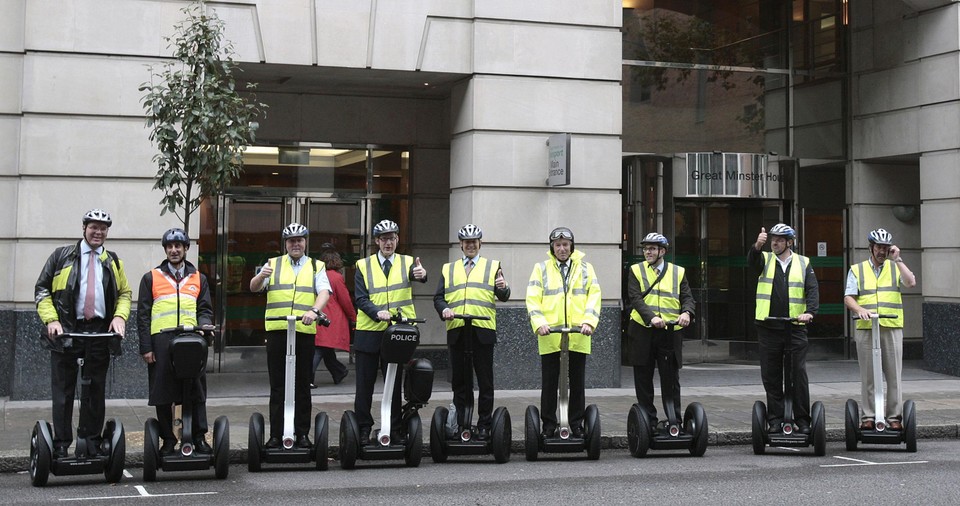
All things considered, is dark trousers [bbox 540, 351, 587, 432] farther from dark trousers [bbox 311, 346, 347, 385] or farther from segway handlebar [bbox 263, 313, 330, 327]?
dark trousers [bbox 311, 346, 347, 385]

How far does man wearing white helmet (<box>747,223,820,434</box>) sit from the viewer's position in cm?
986

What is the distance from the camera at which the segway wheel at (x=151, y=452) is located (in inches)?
328

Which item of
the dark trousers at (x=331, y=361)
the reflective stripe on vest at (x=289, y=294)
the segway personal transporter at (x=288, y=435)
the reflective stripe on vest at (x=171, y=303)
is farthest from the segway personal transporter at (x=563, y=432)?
the dark trousers at (x=331, y=361)

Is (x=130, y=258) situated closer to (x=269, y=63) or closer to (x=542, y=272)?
(x=269, y=63)

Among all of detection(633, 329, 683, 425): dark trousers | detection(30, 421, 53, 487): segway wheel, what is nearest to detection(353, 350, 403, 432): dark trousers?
detection(633, 329, 683, 425): dark trousers

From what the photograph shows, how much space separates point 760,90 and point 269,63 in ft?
27.8

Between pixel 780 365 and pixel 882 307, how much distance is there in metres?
1.23

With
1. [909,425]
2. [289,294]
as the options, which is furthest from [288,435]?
[909,425]

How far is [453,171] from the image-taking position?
14.7m

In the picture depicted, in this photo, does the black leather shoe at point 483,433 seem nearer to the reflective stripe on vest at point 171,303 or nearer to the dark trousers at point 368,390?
the dark trousers at point 368,390

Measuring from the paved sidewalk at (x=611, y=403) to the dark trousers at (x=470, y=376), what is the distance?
0.77m

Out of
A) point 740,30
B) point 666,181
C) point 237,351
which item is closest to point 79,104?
point 237,351

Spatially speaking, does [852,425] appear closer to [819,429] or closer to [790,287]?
[819,429]

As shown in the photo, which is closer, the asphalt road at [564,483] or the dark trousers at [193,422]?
the asphalt road at [564,483]
